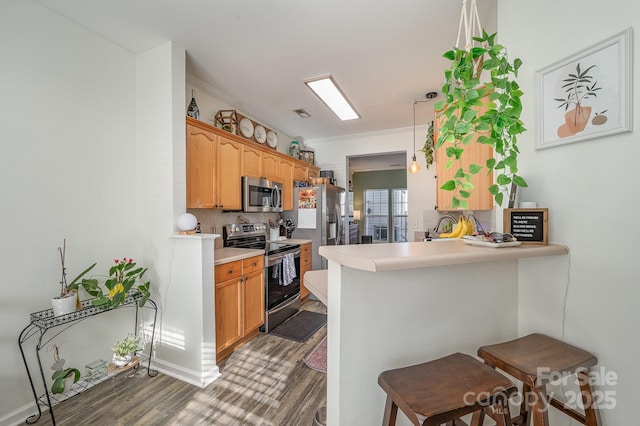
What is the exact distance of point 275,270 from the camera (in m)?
2.90

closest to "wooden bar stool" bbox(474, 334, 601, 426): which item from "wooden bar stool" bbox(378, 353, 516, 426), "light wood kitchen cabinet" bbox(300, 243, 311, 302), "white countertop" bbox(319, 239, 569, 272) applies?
"wooden bar stool" bbox(378, 353, 516, 426)

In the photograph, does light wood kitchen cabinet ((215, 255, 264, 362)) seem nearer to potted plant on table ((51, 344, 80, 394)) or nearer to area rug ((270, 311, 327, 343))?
area rug ((270, 311, 327, 343))

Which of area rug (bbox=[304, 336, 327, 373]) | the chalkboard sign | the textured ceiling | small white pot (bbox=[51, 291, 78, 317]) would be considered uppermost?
the textured ceiling

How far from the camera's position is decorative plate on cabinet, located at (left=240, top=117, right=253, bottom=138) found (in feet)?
10.4

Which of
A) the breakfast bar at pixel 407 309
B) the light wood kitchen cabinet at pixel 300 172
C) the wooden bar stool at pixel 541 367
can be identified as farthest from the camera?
the light wood kitchen cabinet at pixel 300 172

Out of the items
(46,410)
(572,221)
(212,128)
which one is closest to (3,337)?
(46,410)

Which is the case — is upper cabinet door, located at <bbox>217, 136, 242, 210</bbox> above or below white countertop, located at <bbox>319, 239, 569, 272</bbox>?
above

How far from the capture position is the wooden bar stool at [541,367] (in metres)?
0.88

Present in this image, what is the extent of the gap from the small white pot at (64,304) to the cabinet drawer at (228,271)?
903mm

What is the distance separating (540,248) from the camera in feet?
3.49

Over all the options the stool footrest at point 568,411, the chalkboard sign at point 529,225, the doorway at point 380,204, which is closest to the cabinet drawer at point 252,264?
the chalkboard sign at point 529,225

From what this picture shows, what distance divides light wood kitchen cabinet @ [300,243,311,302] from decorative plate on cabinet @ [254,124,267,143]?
1.61m

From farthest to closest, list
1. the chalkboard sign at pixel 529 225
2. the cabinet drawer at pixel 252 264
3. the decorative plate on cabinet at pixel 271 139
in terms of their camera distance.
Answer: the decorative plate on cabinet at pixel 271 139 → the cabinet drawer at pixel 252 264 → the chalkboard sign at pixel 529 225

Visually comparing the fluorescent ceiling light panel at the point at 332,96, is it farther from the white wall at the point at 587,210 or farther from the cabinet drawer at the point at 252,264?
the cabinet drawer at the point at 252,264
